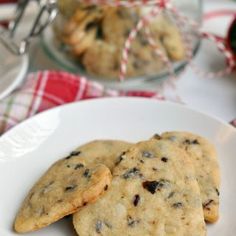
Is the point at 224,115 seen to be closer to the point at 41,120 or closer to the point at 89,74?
the point at 89,74

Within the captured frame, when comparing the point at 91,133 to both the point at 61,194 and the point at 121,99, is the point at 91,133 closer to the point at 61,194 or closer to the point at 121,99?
the point at 121,99

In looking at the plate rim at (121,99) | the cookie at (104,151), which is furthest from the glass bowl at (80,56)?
the cookie at (104,151)

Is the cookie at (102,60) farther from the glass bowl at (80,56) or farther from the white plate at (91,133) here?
the white plate at (91,133)

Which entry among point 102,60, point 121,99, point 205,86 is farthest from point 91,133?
point 205,86

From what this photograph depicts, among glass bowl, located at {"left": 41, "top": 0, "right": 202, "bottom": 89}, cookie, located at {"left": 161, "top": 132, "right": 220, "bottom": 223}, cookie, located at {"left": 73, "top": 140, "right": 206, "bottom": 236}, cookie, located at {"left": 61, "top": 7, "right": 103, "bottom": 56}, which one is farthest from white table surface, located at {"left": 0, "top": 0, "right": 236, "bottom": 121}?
cookie, located at {"left": 73, "top": 140, "right": 206, "bottom": 236}

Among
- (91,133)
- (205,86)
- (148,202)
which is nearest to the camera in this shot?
(148,202)

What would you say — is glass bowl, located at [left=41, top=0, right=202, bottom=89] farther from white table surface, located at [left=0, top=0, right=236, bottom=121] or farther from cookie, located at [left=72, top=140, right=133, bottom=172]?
cookie, located at [left=72, top=140, right=133, bottom=172]
